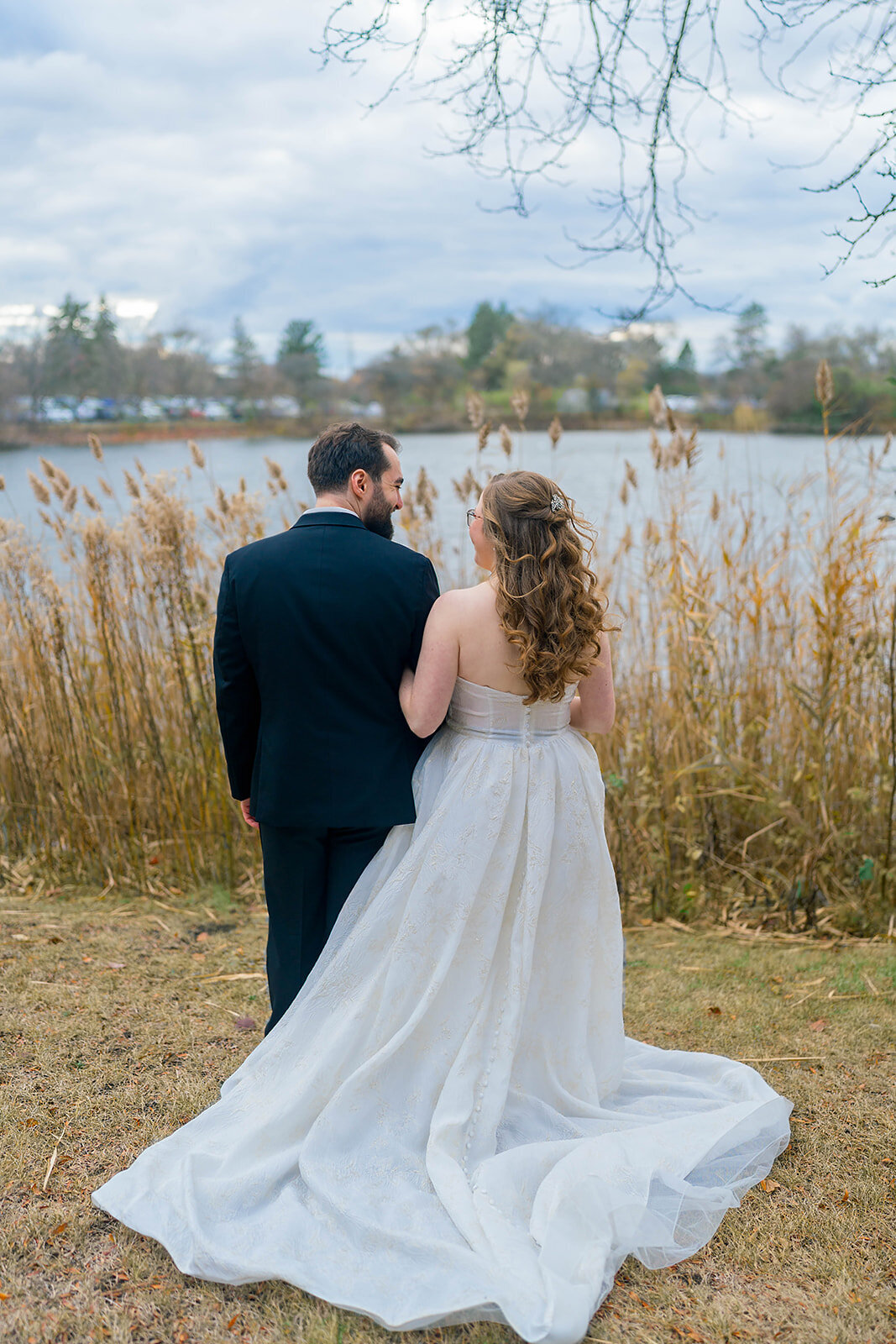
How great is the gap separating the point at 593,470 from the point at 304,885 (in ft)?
16.0

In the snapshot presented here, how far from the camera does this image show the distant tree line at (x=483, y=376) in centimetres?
565

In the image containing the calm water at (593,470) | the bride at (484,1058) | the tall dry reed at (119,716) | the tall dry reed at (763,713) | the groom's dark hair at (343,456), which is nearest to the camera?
the bride at (484,1058)

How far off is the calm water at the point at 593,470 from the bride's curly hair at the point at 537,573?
2128 millimetres

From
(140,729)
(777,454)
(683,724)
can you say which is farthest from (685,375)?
(140,729)

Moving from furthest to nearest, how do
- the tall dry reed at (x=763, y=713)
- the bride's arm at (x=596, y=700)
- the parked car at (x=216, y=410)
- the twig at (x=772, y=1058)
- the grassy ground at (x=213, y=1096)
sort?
the parked car at (x=216, y=410) → the tall dry reed at (x=763, y=713) → the twig at (x=772, y=1058) → the bride's arm at (x=596, y=700) → the grassy ground at (x=213, y=1096)

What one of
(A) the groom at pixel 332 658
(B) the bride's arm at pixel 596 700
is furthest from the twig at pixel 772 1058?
(A) the groom at pixel 332 658

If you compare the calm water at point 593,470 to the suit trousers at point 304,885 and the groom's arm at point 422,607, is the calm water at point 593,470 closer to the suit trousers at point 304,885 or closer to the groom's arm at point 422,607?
the groom's arm at point 422,607

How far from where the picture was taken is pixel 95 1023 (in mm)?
3377

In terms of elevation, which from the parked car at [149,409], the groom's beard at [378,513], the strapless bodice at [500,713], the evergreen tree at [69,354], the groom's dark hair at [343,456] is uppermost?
the evergreen tree at [69,354]

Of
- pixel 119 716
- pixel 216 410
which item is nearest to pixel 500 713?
pixel 119 716

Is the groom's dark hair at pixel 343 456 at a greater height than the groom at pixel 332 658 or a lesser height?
greater

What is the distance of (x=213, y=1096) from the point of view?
293 centimetres

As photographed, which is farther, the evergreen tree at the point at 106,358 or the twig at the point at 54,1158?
the evergreen tree at the point at 106,358

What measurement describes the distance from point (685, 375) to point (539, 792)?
463cm
